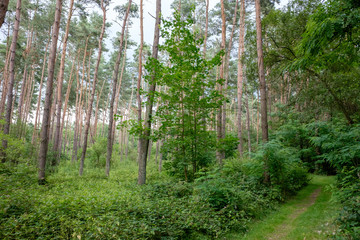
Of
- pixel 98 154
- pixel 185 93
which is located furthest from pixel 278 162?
pixel 98 154

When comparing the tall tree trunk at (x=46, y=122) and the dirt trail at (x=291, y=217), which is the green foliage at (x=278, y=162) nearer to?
the dirt trail at (x=291, y=217)

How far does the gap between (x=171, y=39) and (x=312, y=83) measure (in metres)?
8.75

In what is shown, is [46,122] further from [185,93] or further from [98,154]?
[98,154]

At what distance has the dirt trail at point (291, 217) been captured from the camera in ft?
15.5

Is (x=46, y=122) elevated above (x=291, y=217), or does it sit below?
above

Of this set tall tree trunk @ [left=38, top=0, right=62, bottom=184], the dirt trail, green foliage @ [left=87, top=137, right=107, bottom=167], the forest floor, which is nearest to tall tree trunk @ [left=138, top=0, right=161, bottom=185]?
tall tree trunk @ [left=38, top=0, right=62, bottom=184]

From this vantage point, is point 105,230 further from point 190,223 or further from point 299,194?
point 299,194

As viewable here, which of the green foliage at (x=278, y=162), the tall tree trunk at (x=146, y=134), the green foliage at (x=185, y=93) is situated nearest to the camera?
the green foliage at (x=185, y=93)

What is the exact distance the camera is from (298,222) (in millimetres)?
5367

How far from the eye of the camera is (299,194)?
333 inches

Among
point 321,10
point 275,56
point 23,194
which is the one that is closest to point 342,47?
point 321,10

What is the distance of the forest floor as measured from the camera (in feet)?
14.8

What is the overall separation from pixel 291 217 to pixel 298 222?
0.53m

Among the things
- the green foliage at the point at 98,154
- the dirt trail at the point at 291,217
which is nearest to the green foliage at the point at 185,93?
the dirt trail at the point at 291,217
